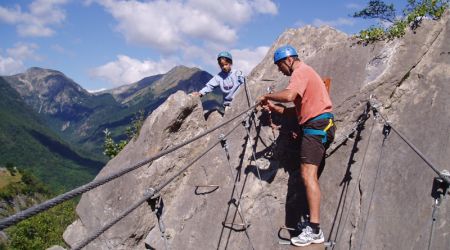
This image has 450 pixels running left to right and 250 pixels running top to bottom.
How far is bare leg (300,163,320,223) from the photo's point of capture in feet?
22.2

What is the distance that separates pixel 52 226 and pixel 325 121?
2793 inches

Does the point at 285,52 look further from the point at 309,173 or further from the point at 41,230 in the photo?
the point at 41,230

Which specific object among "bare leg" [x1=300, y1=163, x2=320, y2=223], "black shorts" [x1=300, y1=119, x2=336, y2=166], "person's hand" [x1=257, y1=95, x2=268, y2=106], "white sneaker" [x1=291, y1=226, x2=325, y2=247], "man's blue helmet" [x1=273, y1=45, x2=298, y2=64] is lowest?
"white sneaker" [x1=291, y1=226, x2=325, y2=247]

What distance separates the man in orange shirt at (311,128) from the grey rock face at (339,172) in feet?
2.09

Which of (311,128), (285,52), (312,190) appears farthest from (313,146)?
(285,52)

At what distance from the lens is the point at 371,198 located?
22.8 ft

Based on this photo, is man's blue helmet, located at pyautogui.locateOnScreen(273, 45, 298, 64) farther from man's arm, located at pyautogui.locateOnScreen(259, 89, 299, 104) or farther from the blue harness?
the blue harness

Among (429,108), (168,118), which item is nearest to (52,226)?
(168,118)

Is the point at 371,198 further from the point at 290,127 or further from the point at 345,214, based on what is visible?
the point at 290,127

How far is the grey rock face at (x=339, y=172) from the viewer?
6.60 m

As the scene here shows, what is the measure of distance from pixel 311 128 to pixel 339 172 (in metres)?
1.14

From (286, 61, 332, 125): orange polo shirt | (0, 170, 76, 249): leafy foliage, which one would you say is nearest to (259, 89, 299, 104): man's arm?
(286, 61, 332, 125): orange polo shirt

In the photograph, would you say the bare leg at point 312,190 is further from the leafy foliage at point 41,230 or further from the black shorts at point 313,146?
the leafy foliage at point 41,230

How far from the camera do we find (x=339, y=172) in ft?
24.9
